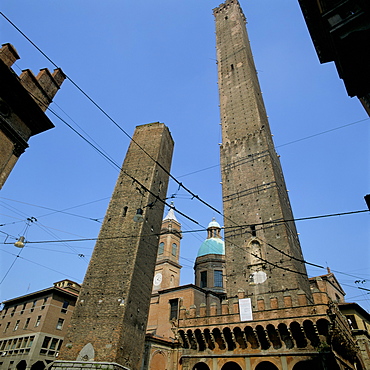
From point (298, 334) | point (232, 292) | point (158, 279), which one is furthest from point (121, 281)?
point (158, 279)

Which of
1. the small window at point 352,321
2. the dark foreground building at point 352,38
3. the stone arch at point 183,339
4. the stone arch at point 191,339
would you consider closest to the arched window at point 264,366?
the stone arch at point 191,339

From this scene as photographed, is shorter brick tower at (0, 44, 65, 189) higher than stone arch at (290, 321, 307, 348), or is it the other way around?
shorter brick tower at (0, 44, 65, 189)

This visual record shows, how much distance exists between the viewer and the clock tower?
35719mm

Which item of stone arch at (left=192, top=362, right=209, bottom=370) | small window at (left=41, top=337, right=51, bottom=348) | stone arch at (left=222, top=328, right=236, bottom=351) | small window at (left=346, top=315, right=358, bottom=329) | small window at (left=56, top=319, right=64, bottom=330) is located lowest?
stone arch at (left=192, top=362, right=209, bottom=370)

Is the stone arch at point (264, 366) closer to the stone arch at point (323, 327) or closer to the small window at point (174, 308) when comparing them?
the stone arch at point (323, 327)

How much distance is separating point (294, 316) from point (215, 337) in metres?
4.61

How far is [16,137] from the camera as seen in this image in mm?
9133

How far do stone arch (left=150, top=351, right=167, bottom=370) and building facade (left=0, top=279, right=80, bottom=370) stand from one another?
518 inches

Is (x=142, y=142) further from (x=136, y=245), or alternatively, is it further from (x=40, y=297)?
(x=40, y=297)

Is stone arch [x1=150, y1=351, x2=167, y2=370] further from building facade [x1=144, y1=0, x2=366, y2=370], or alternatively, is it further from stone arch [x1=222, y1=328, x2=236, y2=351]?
stone arch [x1=222, y1=328, x2=236, y2=351]

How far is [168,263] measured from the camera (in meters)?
37.1

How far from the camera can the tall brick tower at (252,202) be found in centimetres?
1700

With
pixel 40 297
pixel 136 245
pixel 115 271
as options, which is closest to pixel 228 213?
pixel 136 245

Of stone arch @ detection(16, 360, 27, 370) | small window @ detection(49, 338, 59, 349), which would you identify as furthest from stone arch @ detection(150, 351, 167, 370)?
stone arch @ detection(16, 360, 27, 370)
